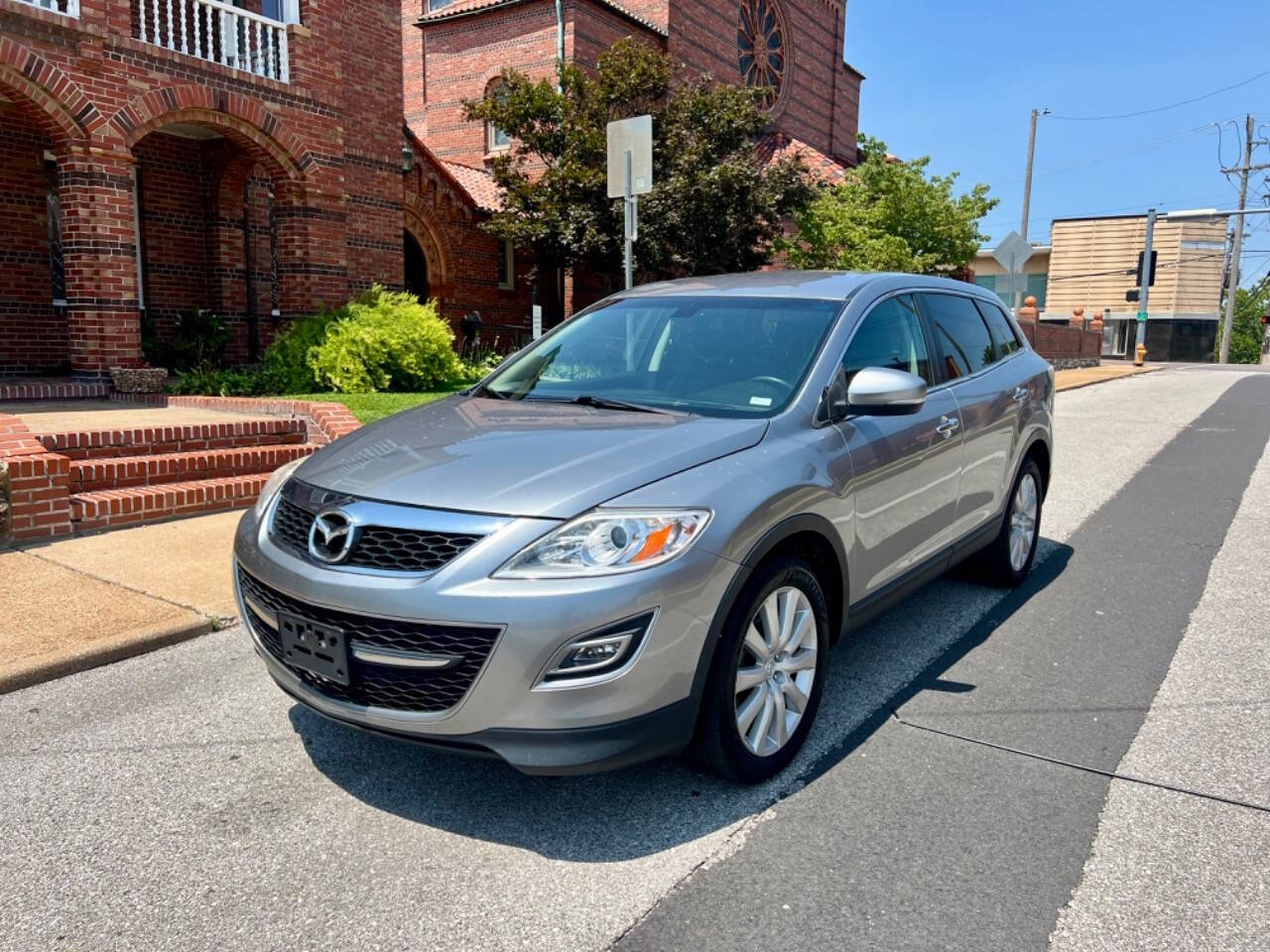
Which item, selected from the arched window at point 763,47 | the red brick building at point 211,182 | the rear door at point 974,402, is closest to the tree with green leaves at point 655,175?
the red brick building at point 211,182

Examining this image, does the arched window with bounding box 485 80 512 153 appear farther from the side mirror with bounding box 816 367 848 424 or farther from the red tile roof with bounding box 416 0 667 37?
the side mirror with bounding box 816 367 848 424

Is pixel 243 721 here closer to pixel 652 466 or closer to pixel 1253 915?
pixel 652 466

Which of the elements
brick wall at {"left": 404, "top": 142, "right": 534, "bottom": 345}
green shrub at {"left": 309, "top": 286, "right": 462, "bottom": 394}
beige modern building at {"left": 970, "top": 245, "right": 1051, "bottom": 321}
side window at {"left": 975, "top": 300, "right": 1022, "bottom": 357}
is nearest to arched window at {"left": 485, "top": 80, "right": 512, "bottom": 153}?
brick wall at {"left": 404, "top": 142, "right": 534, "bottom": 345}

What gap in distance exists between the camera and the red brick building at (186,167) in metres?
10.3

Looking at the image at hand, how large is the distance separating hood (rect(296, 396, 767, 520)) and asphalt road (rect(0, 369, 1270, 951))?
1051mm

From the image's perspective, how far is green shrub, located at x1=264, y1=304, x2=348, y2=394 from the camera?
36.8ft

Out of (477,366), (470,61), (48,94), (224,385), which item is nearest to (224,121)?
(48,94)

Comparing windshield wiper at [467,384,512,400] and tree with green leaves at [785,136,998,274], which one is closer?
windshield wiper at [467,384,512,400]

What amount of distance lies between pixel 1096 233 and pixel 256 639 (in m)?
59.0

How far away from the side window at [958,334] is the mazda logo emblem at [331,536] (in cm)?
310

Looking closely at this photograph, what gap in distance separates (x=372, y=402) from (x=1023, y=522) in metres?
6.75

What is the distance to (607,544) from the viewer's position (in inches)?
109

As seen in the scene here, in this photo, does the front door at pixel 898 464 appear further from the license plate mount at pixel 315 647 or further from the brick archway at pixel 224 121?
the brick archway at pixel 224 121

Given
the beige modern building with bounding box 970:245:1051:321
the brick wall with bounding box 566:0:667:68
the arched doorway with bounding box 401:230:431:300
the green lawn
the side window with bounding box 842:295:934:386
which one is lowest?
the green lawn
